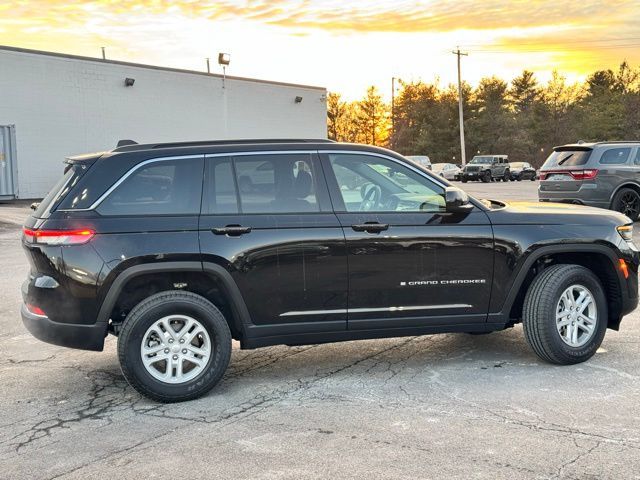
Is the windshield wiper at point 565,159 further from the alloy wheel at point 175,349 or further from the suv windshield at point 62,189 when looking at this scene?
the suv windshield at point 62,189

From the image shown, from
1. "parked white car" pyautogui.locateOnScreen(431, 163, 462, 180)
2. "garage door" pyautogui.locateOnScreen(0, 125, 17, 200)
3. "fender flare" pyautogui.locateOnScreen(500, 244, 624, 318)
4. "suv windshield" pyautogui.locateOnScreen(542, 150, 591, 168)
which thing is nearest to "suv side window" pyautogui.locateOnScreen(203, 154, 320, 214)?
"fender flare" pyautogui.locateOnScreen(500, 244, 624, 318)

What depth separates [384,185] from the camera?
541 cm

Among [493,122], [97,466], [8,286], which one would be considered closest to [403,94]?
[493,122]

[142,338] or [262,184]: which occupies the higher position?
[262,184]

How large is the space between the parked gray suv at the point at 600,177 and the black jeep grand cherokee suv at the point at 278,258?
1013 centimetres

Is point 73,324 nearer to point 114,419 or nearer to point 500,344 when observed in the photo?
point 114,419

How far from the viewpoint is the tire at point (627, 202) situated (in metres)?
15.4

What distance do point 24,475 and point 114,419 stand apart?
0.88 m

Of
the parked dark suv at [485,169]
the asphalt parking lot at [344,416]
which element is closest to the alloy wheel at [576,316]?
the asphalt parking lot at [344,416]

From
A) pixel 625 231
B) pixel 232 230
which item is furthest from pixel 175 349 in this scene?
A: pixel 625 231

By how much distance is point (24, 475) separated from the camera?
3.78 metres

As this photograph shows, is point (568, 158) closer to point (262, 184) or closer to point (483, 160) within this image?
point (262, 184)

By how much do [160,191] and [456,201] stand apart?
2.16 meters

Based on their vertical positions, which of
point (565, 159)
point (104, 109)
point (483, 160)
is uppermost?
point (104, 109)
